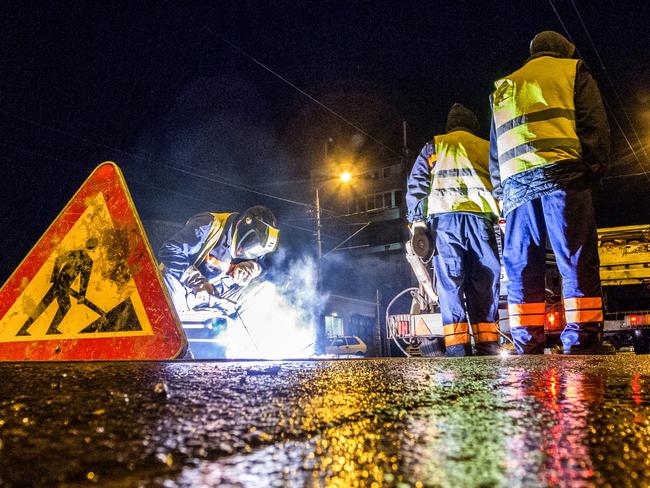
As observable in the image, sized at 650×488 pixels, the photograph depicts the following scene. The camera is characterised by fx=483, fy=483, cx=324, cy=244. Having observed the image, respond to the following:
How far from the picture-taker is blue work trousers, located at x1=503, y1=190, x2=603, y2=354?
3166 mm

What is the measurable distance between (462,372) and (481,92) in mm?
17165

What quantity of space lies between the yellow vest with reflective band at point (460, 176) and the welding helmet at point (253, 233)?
3.84m

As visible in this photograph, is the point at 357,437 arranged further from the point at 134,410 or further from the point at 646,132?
the point at 646,132

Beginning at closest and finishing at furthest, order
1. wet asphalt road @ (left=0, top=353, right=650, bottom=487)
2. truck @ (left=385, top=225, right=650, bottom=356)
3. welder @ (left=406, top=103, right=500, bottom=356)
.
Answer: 1. wet asphalt road @ (left=0, top=353, right=650, bottom=487)
2. welder @ (left=406, top=103, right=500, bottom=356)
3. truck @ (left=385, top=225, right=650, bottom=356)

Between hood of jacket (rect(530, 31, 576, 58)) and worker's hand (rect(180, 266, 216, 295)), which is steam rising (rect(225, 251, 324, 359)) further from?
hood of jacket (rect(530, 31, 576, 58))

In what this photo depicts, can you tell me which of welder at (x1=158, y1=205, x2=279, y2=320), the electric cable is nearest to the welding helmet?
welder at (x1=158, y1=205, x2=279, y2=320)

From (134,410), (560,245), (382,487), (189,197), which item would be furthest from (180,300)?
(189,197)

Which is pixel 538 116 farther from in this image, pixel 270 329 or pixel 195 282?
pixel 270 329

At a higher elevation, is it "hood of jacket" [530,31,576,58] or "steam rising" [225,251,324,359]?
"hood of jacket" [530,31,576,58]

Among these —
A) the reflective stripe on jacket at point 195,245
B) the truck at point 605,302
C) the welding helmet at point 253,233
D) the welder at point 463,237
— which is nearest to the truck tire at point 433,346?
the truck at point 605,302

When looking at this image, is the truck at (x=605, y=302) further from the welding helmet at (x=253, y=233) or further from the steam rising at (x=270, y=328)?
the welding helmet at (x=253, y=233)

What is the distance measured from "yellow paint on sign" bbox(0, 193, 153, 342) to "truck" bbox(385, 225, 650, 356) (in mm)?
4008

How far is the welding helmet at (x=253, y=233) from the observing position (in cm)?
784

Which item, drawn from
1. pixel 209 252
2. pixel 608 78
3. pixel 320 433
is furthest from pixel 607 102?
pixel 320 433
